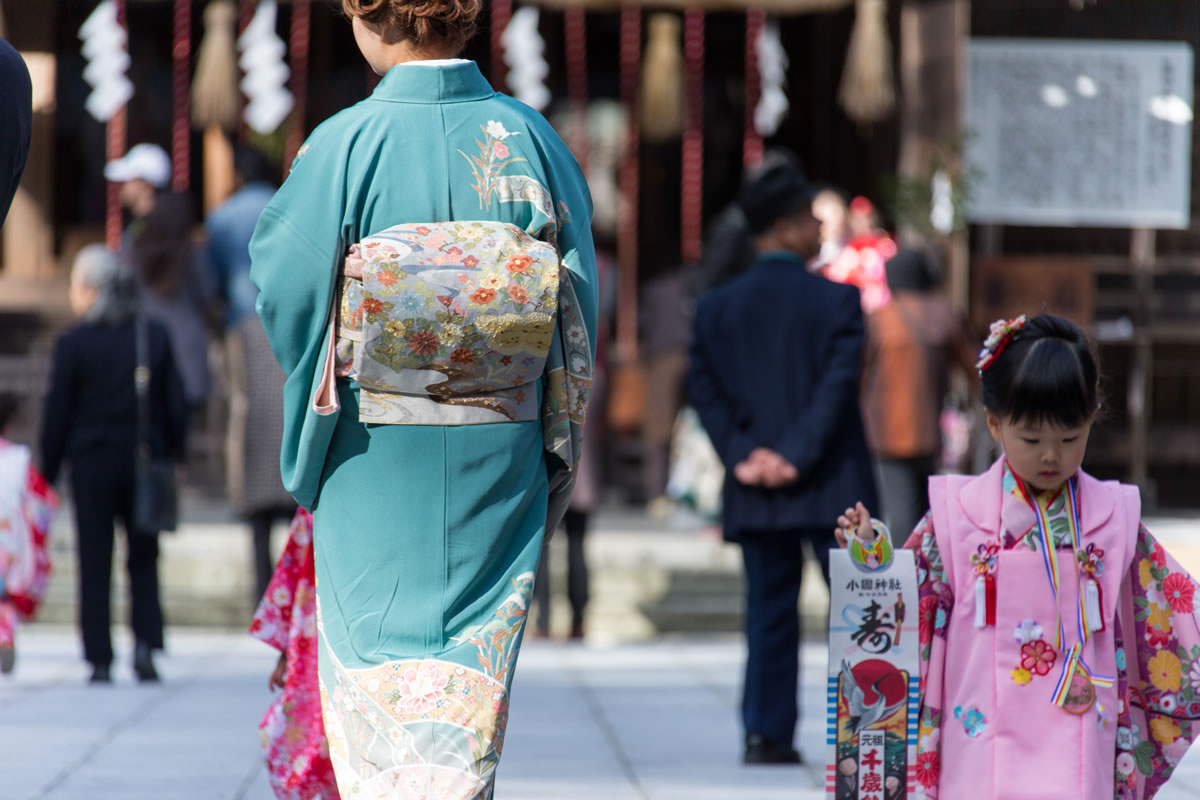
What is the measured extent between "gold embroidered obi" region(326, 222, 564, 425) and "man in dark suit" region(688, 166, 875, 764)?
2.37m

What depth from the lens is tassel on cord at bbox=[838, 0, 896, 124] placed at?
10094 mm

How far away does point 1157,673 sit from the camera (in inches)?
126

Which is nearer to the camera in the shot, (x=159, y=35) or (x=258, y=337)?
(x=258, y=337)

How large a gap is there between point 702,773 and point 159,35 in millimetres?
8613

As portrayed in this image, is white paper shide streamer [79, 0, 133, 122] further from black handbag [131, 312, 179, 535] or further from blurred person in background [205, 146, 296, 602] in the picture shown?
black handbag [131, 312, 179, 535]

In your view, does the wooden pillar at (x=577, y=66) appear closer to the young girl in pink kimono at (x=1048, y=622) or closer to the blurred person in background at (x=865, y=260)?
the blurred person in background at (x=865, y=260)

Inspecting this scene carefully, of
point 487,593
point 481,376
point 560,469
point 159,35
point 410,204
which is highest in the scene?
point 159,35

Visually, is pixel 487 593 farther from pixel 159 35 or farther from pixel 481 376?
pixel 159 35

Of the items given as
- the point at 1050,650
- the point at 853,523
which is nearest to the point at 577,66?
the point at 853,523

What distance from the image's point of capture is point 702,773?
16.6 ft

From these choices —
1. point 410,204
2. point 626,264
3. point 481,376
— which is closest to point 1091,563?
point 481,376

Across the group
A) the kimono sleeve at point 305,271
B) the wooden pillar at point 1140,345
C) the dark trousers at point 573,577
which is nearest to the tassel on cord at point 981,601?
the kimono sleeve at point 305,271

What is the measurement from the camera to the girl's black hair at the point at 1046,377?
10.3 feet

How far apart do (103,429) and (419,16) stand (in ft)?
14.2
